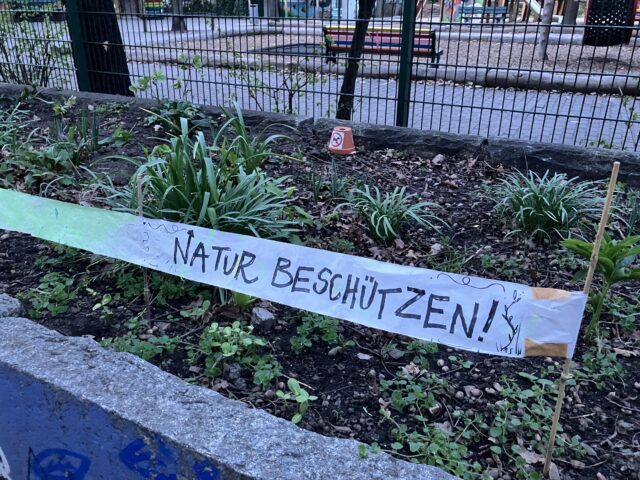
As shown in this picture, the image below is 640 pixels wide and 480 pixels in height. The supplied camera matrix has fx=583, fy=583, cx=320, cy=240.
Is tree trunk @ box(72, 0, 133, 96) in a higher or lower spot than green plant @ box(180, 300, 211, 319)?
higher

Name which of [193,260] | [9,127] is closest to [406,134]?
[193,260]

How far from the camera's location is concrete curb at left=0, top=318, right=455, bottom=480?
1.77 metres

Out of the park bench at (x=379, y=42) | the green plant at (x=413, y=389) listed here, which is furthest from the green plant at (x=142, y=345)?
the park bench at (x=379, y=42)

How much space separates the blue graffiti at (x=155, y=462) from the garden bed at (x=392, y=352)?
53 cm

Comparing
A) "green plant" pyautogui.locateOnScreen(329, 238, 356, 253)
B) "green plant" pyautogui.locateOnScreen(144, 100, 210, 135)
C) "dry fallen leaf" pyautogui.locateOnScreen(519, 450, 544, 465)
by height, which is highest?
"green plant" pyautogui.locateOnScreen(144, 100, 210, 135)

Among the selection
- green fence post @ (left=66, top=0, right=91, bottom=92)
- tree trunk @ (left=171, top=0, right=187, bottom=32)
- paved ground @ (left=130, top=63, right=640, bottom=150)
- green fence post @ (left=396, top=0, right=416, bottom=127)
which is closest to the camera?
green fence post @ (left=396, top=0, right=416, bottom=127)

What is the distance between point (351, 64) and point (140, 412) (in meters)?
4.51

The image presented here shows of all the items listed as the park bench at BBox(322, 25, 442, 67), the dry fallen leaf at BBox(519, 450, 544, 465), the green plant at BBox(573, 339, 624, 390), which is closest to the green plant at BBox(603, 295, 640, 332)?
the green plant at BBox(573, 339, 624, 390)

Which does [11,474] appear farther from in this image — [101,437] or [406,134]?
[406,134]

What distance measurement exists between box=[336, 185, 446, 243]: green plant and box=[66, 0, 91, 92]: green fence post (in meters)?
4.34

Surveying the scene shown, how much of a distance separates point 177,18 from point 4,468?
17.9 ft

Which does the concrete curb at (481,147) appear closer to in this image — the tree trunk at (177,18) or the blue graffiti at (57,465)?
the tree trunk at (177,18)

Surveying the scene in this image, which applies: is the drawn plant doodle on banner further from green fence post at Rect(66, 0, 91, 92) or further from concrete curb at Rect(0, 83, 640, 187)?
green fence post at Rect(66, 0, 91, 92)

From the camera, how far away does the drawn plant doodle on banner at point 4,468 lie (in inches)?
89.4
